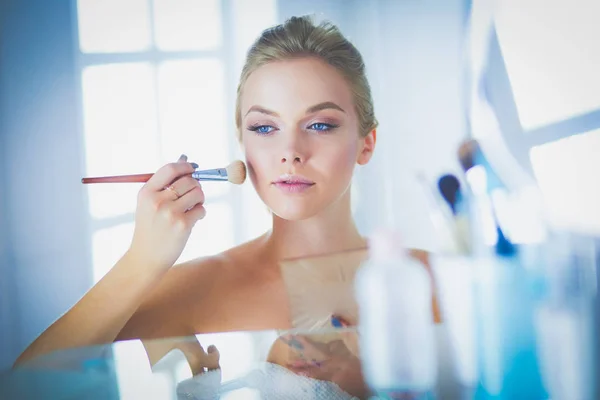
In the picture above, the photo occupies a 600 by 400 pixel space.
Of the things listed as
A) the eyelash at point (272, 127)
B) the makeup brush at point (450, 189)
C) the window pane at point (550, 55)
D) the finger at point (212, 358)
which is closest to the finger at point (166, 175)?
the eyelash at point (272, 127)

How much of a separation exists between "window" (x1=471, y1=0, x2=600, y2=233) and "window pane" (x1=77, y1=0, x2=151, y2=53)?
479mm

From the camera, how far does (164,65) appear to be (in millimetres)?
850

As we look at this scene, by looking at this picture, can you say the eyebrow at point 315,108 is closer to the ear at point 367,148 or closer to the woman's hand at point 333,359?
the ear at point 367,148

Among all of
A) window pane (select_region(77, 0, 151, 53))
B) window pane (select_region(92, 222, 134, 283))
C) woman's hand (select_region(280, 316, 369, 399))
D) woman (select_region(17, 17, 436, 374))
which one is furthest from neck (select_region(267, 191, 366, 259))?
window pane (select_region(77, 0, 151, 53))

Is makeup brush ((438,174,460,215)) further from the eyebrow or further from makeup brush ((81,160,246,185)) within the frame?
makeup brush ((81,160,246,185))

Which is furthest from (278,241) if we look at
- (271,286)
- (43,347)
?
(43,347)

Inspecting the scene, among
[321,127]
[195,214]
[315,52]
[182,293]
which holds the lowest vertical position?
[182,293]

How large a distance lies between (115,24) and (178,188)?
0.26m

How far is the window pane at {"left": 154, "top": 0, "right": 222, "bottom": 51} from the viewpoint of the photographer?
0.85m

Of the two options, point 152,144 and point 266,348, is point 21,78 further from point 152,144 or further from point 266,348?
point 266,348

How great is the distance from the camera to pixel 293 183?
0.82m

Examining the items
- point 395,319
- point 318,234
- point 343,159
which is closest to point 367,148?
point 343,159

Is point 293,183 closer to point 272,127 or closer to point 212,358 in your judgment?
point 272,127

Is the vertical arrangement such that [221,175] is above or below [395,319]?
above
